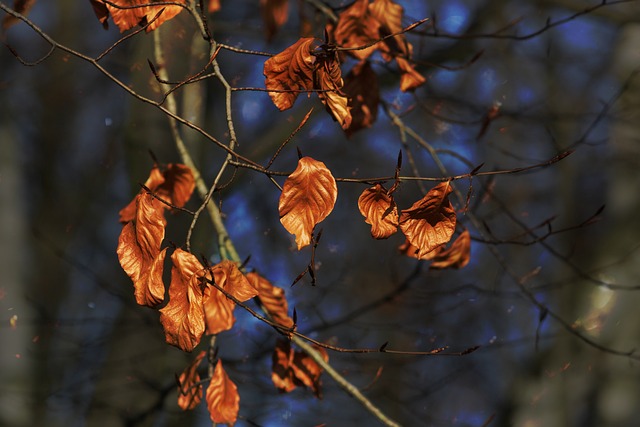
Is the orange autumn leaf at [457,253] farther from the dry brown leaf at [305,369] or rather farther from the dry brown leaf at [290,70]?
the dry brown leaf at [290,70]

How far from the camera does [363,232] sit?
92.0 inches

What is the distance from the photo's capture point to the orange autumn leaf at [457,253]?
1121 millimetres

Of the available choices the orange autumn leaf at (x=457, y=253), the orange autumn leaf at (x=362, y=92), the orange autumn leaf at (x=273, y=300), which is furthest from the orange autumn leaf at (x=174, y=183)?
the orange autumn leaf at (x=457, y=253)

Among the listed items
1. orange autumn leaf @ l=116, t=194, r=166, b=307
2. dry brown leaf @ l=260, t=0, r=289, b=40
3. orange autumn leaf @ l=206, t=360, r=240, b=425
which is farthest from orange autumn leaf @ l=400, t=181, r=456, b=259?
dry brown leaf @ l=260, t=0, r=289, b=40

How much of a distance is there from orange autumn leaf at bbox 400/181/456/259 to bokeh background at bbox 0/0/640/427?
768 millimetres

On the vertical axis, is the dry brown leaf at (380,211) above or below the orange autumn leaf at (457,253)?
above

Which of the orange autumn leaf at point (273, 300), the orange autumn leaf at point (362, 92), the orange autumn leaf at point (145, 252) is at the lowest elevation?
the orange autumn leaf at point (273, 300)

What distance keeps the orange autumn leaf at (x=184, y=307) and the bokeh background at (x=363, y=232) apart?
73cm

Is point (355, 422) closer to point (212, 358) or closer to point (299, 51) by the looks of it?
point (212, 358)

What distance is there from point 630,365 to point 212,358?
132 centimetres

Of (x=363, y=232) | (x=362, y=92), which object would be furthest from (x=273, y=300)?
(x=363, y=232)

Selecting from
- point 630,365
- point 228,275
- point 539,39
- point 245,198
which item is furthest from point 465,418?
point 228,275

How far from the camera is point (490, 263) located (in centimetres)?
224

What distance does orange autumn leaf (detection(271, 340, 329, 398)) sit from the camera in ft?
3.67
